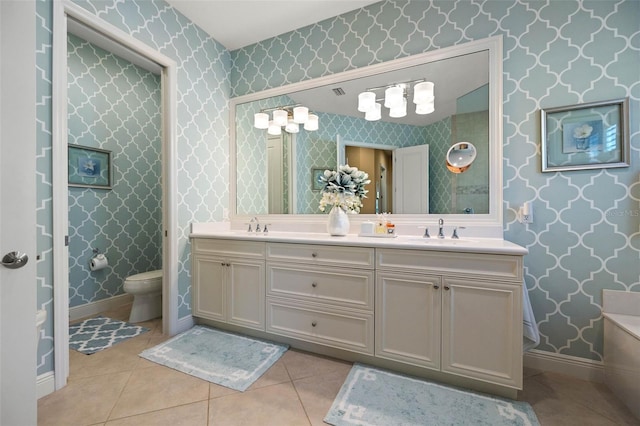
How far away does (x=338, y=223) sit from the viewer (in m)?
2.20

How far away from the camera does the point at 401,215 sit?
2.21 metres

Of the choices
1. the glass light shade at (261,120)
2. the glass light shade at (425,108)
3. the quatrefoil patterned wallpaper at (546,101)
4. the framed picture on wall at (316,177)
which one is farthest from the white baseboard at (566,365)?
the glass light shade at (261,120)

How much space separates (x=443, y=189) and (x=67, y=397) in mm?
2703

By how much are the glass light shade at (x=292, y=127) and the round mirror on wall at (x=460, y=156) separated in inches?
53.5

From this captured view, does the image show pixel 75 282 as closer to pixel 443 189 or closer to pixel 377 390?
pixel 377 390

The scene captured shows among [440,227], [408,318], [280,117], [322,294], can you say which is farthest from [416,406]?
[280,117]

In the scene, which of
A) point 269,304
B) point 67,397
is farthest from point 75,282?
point 269,304

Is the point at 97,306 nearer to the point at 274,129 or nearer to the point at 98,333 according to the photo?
the point at 98,333

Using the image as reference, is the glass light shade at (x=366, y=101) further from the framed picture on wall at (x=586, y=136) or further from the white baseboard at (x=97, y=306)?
the white baseboard at (x=97, y=306)

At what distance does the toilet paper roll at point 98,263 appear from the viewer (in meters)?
2.78

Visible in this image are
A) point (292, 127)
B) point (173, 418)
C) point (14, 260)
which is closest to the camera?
point (14, 260)

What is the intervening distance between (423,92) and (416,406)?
2.05 meters

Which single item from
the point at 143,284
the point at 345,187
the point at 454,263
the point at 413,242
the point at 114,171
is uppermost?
the point at 114,171

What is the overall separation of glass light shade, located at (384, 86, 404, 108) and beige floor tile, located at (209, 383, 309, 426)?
7.02ft
